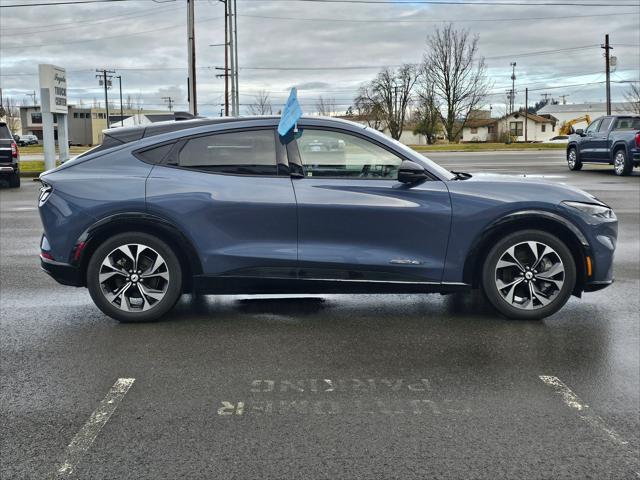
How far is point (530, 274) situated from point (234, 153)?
8.51 feet

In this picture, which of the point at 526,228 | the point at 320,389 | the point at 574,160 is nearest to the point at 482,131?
the point at 574,160

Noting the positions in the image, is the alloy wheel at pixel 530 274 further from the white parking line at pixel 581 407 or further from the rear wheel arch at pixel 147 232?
the rear wheel arch at pixel 147 232

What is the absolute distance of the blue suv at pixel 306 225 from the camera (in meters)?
5.24

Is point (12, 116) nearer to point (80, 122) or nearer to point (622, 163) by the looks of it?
point (80, 122)

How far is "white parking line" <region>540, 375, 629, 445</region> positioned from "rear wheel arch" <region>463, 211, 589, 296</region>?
1.31m

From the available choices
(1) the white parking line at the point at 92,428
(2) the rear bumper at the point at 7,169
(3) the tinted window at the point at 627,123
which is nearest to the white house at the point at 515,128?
(3) the tinted window at the point at 627,123

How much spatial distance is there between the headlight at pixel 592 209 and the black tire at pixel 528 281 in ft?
1.02

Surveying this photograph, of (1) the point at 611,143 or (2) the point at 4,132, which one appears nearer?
(2) the point at 4,132

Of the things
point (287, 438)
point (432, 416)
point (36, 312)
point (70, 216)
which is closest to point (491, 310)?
point (432, 416)

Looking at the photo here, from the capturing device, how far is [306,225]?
523cm

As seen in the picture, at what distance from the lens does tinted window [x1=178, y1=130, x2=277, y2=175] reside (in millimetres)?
5383

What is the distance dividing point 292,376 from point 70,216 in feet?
7.73

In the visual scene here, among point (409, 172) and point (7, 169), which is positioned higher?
point (409, 172)

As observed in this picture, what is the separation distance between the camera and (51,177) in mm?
5410
